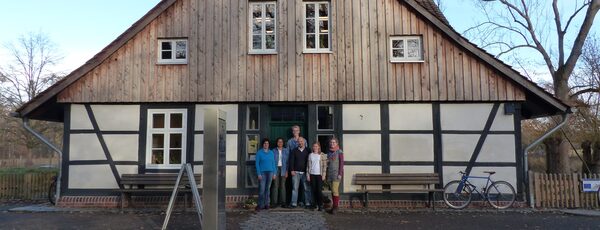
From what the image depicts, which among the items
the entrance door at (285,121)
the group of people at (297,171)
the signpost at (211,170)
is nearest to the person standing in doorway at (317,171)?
the group of people at (297,171)

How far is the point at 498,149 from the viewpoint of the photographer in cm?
1155

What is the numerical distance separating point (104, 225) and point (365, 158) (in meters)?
5.83

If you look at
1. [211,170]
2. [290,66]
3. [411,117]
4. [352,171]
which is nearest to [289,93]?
[290,66]

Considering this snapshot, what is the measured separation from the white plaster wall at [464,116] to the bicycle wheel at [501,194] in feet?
4.55

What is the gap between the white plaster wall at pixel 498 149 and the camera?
455 inches

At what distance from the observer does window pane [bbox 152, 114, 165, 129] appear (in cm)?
1195

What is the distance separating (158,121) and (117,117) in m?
0.99

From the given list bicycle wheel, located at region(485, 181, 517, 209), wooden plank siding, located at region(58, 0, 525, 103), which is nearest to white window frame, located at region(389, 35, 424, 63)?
wooden plank siding, located at region(58, 0, 525, 103)

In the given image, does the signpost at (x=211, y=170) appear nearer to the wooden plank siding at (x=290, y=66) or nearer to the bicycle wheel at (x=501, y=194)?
the wooden plank siding at (x=290, y=66)

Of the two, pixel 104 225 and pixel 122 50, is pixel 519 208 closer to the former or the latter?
pixel 104 225

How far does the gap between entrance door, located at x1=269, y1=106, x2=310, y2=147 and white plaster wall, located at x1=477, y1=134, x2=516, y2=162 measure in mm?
4247

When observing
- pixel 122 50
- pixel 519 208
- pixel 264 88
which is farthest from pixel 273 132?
pixel 519 208

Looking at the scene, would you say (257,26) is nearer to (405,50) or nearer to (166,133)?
(166,133)

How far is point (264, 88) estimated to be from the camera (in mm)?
11672
